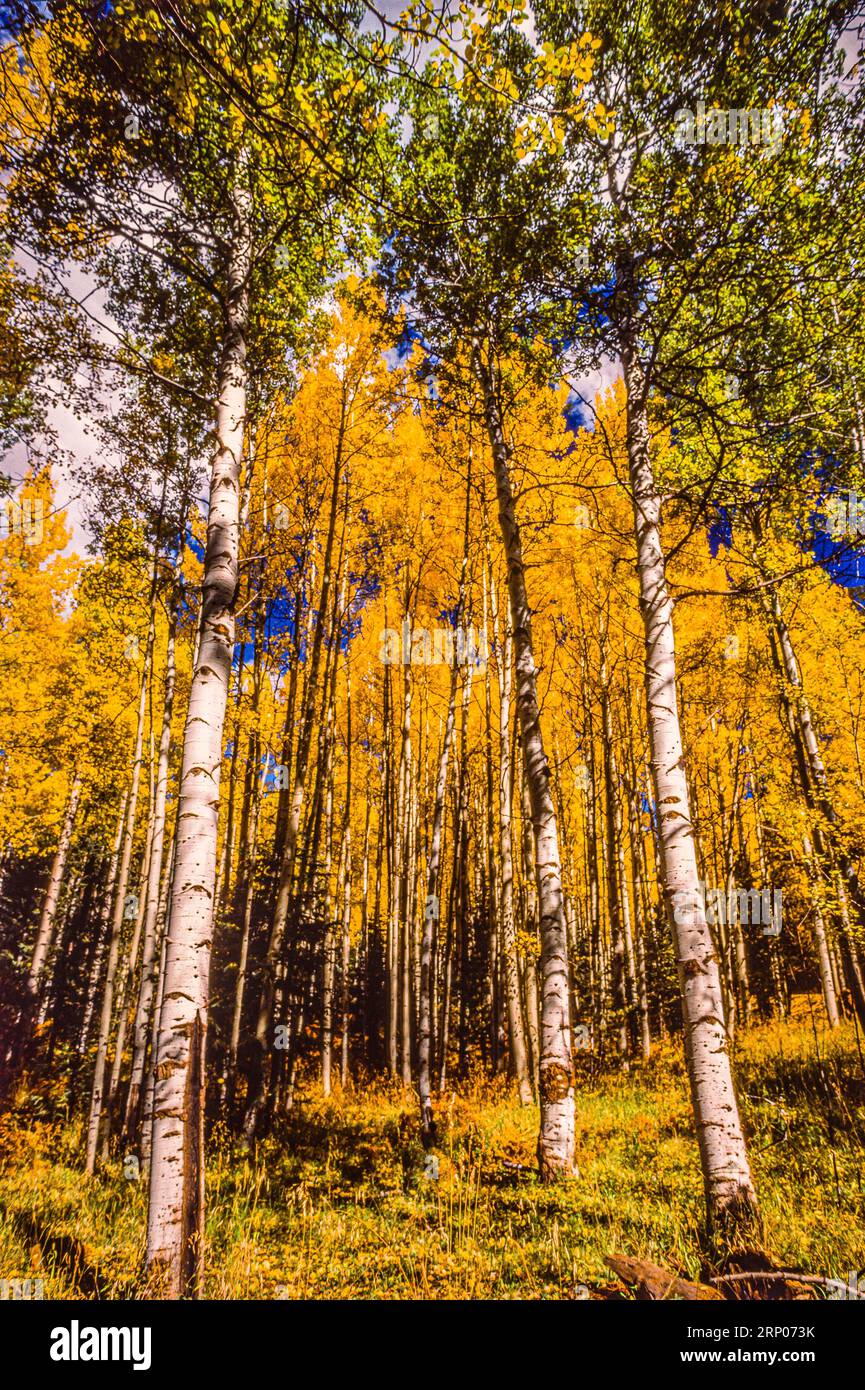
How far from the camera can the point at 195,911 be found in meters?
3.10

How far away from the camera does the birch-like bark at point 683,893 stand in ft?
10.7

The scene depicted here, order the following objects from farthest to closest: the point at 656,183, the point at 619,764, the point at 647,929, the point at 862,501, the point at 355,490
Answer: the point at 647,929, the point at 619,764, the point at 355,490, the point at 862,501, the point at 656,183

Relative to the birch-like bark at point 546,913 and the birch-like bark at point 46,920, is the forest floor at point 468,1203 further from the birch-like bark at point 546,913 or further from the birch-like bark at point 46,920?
the birch-like bark at point 46,920

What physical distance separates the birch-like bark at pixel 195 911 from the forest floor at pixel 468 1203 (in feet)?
0.97

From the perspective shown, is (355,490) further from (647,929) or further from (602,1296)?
(647,929)

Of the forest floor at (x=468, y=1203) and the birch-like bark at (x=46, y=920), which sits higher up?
the birch-like bark at (x=46, y=920)

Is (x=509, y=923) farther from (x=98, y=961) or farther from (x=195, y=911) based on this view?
(x=98, y=961)

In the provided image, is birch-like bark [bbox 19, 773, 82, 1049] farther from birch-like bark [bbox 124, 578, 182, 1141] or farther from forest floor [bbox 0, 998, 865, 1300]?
birch-like bark [bbox 124, 578, 182, 1141]

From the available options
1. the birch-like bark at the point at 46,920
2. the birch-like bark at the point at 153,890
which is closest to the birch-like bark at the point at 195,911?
the birch-like bark at the point at 153,890

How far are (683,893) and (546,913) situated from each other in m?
1.51

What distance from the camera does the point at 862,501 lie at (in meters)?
6.00
